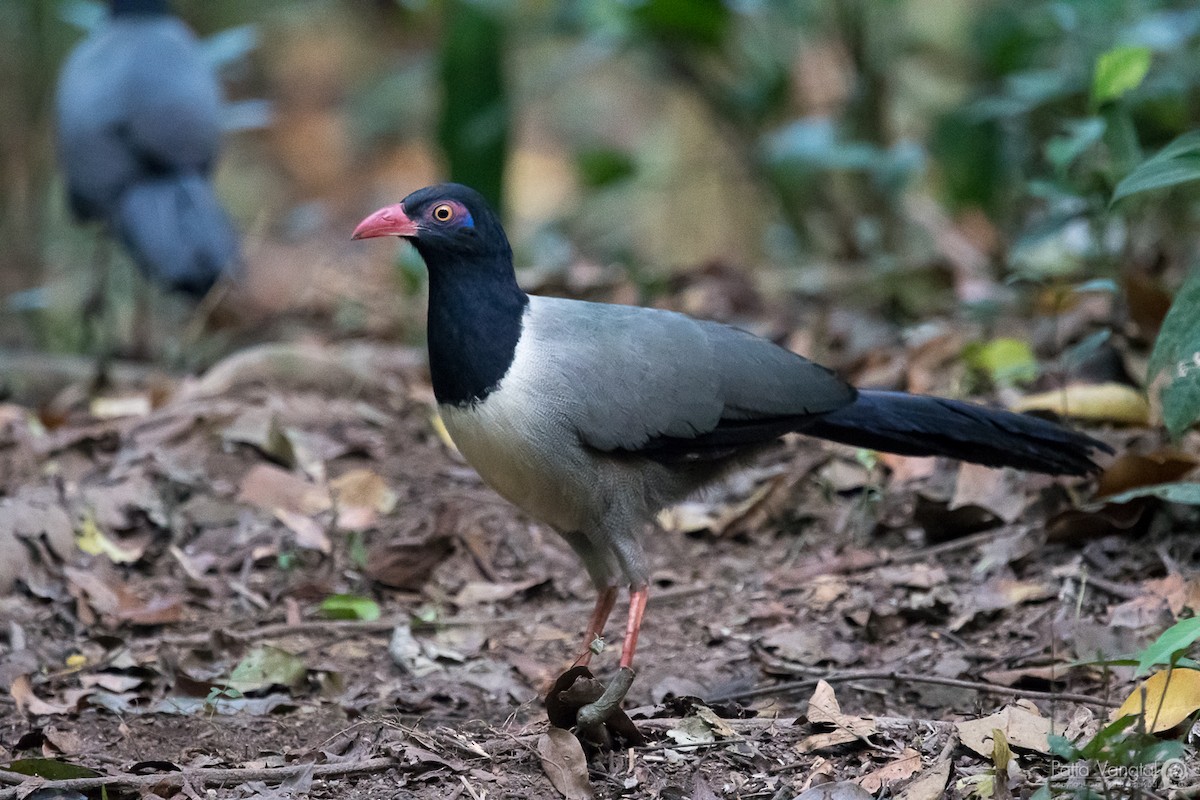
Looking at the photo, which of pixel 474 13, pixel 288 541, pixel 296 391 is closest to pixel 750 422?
pixel 288 541

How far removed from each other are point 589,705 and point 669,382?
0.99 m

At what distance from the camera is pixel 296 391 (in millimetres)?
5723

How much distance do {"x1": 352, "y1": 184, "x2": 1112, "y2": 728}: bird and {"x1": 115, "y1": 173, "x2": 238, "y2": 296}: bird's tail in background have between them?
142 inches

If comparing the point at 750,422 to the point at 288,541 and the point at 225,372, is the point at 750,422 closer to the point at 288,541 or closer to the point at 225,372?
the point at 288,541

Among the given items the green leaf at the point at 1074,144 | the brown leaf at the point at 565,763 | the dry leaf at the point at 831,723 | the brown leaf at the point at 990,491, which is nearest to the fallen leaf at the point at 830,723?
the dry leaf at the point at 831,723

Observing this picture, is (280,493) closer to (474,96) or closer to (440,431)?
(440,431)

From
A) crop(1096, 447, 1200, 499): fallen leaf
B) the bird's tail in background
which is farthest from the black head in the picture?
the bird's tail in background

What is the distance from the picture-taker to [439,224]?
369 cm

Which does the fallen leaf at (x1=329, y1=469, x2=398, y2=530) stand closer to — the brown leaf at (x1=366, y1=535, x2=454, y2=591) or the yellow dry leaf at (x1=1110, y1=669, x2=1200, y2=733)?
the brown leaf at (x1=366, y1=535, x2=454, y2=591)

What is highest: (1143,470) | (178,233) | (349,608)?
(178,233)

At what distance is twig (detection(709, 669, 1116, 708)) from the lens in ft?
11.0

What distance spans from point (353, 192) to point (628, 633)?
10.8 m

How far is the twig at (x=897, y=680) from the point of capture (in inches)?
132

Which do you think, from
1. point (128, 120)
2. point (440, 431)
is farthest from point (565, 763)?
point (128, 120)
